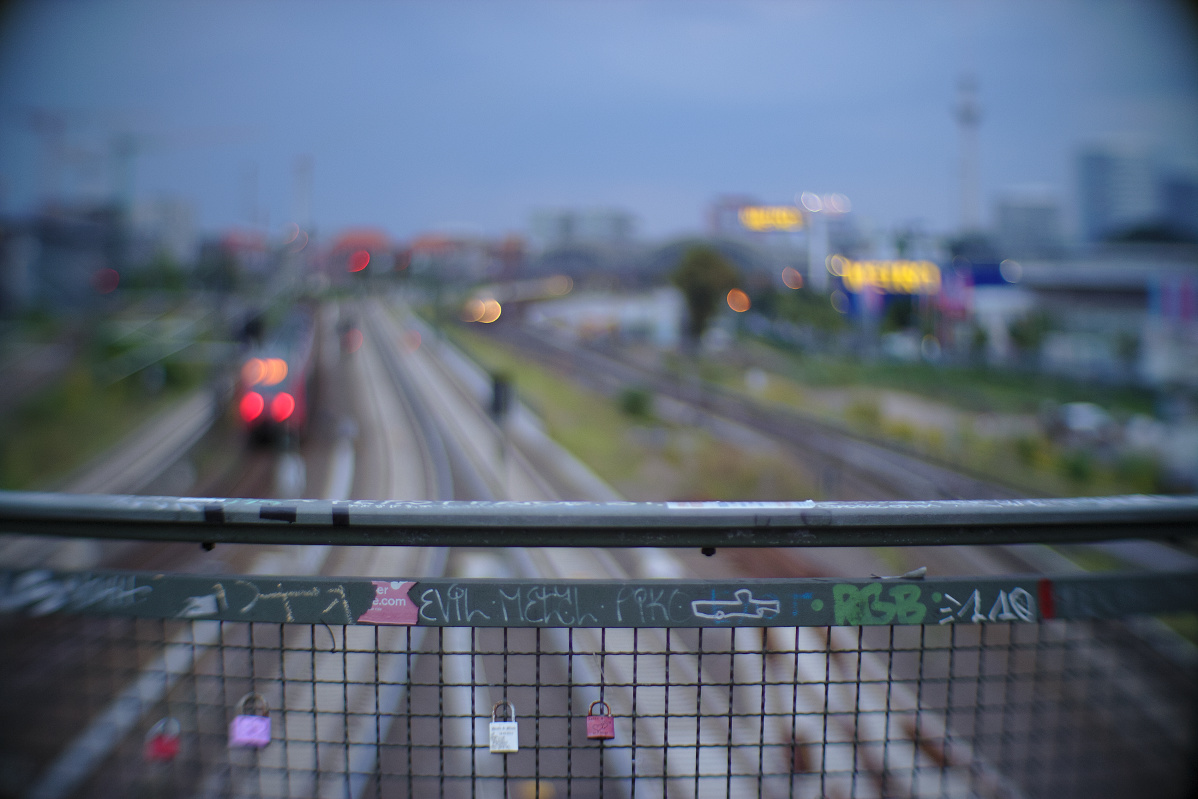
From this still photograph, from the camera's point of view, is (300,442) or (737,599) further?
(300,442)

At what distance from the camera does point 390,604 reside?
0.92 m

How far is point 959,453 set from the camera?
40.7ft

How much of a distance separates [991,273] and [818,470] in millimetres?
10979

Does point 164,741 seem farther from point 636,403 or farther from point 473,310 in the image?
point 473,310

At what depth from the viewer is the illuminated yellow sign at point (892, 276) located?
687 inches

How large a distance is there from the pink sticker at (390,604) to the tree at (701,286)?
15.6m

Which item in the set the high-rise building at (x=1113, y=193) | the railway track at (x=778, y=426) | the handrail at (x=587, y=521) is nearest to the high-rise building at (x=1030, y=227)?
the high-rise building at (x=1113, y=193)

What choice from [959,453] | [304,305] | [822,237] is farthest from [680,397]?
[304,305]

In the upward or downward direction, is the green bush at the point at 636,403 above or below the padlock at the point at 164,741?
below

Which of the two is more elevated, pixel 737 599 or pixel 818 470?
pixel 737 599

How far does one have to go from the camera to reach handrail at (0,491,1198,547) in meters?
0.89

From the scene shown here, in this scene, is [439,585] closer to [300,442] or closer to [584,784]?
[584,784]

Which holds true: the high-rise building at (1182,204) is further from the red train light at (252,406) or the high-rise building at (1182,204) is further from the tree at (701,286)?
the red train light at (252,406)

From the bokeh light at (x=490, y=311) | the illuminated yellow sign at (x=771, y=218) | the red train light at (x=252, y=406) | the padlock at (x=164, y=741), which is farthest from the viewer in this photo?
the illuminated yellow sign at (x=771, y=218)
